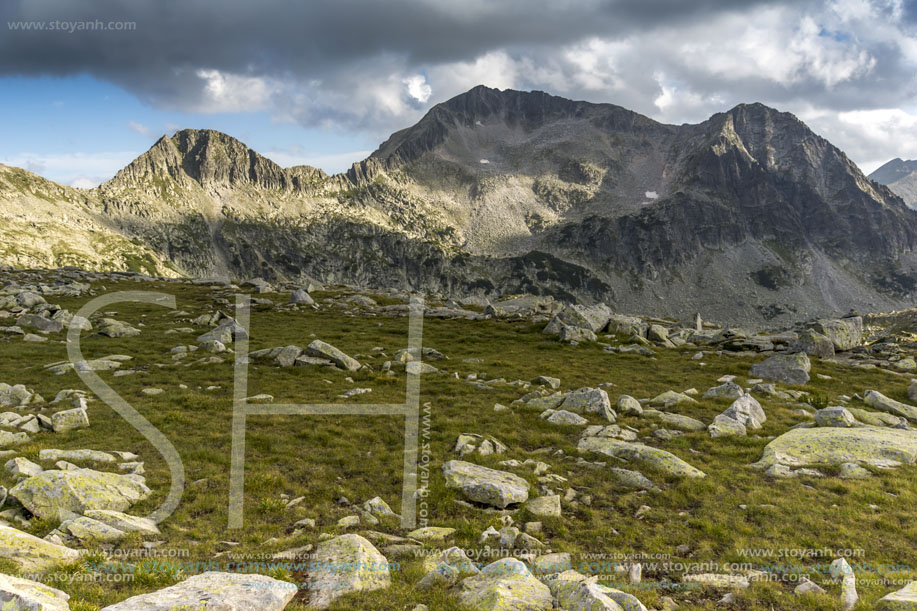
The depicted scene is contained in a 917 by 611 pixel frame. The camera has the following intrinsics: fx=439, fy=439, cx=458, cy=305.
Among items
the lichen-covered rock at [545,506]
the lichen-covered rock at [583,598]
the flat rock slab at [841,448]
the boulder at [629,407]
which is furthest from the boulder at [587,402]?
the lichen-covered rock at [583,598]

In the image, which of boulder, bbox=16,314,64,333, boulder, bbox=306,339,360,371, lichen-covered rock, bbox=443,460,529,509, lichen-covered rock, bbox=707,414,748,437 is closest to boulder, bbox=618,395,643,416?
lichen-covered rock, bbox=707,414,748,437

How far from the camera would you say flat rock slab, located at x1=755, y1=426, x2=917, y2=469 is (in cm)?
1680

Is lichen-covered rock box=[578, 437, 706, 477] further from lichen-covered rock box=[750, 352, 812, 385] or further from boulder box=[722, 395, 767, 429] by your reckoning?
lichen-covered rock box=[750, 352, 812, 385]

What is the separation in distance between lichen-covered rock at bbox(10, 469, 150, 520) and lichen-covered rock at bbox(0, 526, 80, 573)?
1805 millimetres

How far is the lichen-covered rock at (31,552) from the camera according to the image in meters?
8.30

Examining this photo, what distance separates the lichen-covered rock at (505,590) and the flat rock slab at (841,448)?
41.8 feet

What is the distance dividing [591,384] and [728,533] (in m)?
17.1

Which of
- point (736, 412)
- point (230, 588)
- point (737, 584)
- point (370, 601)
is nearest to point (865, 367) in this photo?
point (736, 412)

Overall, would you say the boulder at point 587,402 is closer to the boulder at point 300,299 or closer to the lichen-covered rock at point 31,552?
the lichen-covered rock at point 31,552

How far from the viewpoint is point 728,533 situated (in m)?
12.1

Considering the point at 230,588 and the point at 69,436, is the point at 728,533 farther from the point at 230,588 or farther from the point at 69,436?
the point at 69,436

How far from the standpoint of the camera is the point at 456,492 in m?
14.3

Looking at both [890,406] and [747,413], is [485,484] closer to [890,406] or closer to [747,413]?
[747,413]

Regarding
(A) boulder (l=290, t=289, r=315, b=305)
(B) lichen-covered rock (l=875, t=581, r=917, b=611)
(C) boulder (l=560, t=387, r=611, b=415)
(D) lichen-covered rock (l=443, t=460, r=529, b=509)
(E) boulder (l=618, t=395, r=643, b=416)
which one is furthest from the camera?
(A) boulder (l=290, t=289, r=315, b=305)
